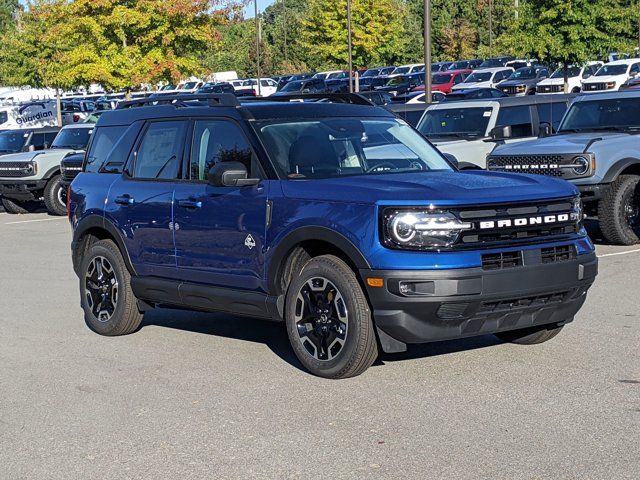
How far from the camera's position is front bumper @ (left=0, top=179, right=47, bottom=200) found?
871 inches

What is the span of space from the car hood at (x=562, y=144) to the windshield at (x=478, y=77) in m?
36.9

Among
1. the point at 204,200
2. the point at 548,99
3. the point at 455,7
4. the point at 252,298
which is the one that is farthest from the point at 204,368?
the point at 455,7

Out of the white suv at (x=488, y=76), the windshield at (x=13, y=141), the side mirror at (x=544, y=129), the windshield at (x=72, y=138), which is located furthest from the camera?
the white suv at (x=488, y=76)

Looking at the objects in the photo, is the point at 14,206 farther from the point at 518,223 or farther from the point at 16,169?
the point at 518,223

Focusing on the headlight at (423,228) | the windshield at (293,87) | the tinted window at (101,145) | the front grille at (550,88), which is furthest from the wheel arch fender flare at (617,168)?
the windshield at (293,87)

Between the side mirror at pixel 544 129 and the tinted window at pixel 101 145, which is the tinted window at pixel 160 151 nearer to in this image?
the tinted window at pixel 101 145

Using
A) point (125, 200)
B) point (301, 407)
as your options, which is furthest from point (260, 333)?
point (301, 407)

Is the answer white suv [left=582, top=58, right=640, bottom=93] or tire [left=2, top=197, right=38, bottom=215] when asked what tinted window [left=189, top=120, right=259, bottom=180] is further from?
white suv [left=582, top=58, right=640, bottom=93]

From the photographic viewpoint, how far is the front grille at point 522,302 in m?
6.97

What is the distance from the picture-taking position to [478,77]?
169 ft

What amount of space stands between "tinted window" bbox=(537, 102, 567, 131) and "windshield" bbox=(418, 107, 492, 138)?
0.90m

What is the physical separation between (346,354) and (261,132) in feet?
5.94

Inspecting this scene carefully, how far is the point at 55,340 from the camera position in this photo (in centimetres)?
918

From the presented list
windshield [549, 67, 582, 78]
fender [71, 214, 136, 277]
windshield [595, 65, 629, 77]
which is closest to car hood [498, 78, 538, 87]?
windshield [549, 67, 582, 78]
